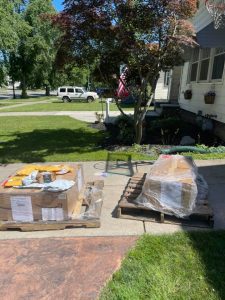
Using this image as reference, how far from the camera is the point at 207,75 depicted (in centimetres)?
942

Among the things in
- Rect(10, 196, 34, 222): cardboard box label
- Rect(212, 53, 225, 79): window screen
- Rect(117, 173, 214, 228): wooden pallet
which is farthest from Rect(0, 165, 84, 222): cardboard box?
Rect(212, 53, 225, 79): window screen

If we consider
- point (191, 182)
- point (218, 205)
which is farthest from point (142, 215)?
point (218, 205)

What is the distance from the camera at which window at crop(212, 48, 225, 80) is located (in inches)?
328

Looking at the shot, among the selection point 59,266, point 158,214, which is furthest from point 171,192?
point 59,266

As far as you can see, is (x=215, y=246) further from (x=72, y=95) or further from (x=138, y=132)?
(x=72, y=95)

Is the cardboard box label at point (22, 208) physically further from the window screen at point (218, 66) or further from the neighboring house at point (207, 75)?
the window screen at point (218, 66)

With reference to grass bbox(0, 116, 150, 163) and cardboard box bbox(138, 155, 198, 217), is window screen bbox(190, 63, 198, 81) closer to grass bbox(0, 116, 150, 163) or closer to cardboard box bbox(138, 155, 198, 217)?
grass bbox(0, 116, 150, 163)

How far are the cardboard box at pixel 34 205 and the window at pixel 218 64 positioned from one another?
6.63 metres

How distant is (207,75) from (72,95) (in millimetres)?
22858

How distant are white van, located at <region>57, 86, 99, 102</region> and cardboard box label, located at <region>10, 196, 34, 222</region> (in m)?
27.8

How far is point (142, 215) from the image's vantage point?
383 cm

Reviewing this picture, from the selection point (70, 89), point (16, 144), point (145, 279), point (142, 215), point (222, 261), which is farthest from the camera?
point (70, 89)

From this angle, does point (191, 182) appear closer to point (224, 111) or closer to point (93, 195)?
point (93, 195)

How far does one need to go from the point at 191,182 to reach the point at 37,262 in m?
2.01
